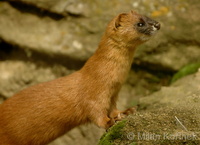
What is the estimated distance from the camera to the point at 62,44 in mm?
6242

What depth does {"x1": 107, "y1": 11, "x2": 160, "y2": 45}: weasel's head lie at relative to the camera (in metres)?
4.15

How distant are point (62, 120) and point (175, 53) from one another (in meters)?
2.69

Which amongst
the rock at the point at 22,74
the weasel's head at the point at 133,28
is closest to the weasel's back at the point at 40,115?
the weasel's head at the point at 133,28

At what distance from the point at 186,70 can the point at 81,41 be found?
194 cm

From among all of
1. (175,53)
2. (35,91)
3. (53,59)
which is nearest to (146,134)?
(35,91)

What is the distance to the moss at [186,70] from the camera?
5728mm

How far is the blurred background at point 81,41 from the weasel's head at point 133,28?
1.72m

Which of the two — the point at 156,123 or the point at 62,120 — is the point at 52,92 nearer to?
the point at 62,120

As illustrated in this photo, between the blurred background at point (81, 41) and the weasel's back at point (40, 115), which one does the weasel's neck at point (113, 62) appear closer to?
the weasel's back at point (40, 115)

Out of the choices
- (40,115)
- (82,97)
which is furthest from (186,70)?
(40,115)

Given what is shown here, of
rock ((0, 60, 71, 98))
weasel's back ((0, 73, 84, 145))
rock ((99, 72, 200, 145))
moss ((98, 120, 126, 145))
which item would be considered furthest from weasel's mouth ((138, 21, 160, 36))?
rock ((0, 60, 71, 98))

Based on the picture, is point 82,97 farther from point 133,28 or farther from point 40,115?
point 133,28

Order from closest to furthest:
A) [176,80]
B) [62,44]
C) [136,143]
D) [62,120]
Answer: [136,143] → [62,120] → [176,80] → [62,44]

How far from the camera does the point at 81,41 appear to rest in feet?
20.3
